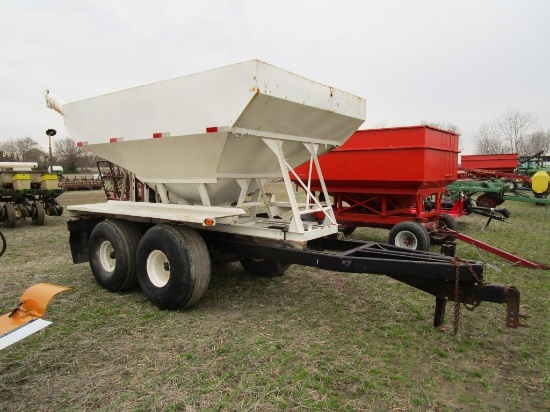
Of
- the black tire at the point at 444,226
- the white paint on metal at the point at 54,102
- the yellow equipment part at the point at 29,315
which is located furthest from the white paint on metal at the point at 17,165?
the black tire at the point at 444,226

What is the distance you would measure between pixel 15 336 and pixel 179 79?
105 inches

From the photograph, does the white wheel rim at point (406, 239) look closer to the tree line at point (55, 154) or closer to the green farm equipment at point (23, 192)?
the green farm equipment at point (23, 192)

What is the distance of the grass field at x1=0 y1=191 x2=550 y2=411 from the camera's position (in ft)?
8.79

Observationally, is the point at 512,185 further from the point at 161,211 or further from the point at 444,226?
the point at 161,211

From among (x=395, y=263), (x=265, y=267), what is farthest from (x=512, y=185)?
(x=395, y=263)

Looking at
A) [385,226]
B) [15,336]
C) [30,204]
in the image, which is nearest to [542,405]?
[15,336]

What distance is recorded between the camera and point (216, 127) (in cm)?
378

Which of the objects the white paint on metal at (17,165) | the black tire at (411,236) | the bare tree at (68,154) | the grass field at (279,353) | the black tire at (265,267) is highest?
the bare tree at (68,154)

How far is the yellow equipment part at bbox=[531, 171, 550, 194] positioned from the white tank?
8871mm

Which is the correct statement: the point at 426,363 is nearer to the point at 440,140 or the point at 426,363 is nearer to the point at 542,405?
the point at 542,405

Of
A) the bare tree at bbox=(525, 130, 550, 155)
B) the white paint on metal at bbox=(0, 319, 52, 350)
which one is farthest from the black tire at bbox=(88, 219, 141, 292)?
the bare tree at bbox=(525, 130, 550, 155)

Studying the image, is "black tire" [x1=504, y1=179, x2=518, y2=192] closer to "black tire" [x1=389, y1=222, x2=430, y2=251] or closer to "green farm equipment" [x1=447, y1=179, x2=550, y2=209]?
"green farm equipment" [x1=447, y1=179, x2=550, y2=209]

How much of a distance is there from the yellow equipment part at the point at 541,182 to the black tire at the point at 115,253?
11100mm

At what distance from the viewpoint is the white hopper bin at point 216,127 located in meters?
3.65
